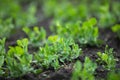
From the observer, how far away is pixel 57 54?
2.72 m

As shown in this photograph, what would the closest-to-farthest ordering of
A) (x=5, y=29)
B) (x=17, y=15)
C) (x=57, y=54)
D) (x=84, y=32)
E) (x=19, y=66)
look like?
(x=19, y=66) → (x=57, y=54) → (x=84, y=32) → (x=5, y=29) → (x=17, y=15)

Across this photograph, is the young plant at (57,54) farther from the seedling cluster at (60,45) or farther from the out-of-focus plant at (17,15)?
the out-of-focus plant at (17,15)

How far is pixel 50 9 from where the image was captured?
195 inches

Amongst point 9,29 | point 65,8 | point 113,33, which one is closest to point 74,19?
point 65,8

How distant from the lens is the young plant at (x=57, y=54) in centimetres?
259

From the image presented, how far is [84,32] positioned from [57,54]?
0.58m

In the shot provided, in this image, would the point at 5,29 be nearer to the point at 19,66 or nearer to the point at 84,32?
the point at 84,32

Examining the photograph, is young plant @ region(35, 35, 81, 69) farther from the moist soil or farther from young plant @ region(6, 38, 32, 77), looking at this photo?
young plant @ region(6, 38, 32, 77)

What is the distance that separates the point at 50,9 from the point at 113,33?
1.63 meters

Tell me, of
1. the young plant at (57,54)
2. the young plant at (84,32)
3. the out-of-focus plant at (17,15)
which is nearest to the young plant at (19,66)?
the young plant at (57,54)

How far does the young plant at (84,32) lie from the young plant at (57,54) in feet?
1.35

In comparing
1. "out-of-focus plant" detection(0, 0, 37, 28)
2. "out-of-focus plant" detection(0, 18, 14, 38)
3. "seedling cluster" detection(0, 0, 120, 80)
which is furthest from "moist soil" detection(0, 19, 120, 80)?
"out-of-focus plant" detection(0, 0, 37, 28)

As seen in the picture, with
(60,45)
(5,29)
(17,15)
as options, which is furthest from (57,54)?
(17,15)

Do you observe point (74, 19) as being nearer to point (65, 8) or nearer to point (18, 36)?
point (65, 8)
